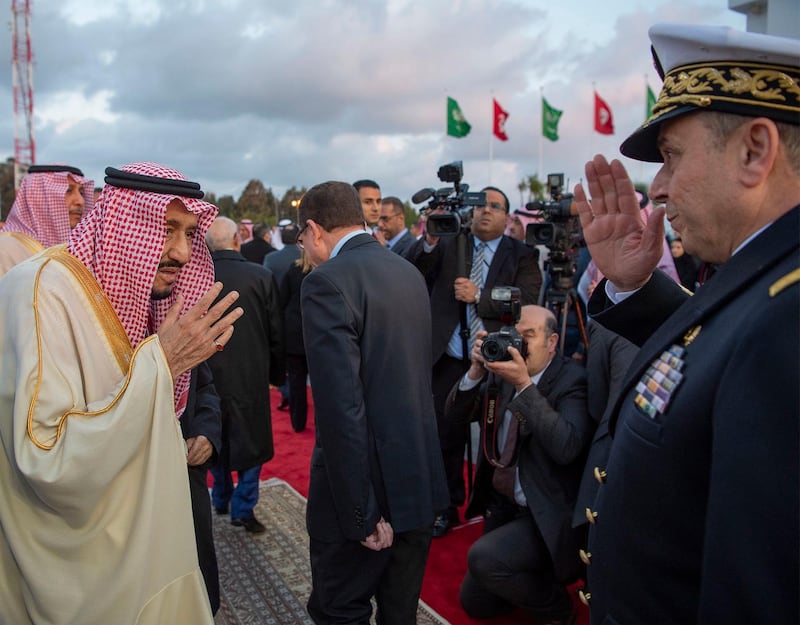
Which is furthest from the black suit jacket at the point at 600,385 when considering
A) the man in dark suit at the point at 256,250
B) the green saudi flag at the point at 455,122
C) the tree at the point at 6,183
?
the tree at the point at 6,183

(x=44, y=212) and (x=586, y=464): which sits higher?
(x=44, y=212)

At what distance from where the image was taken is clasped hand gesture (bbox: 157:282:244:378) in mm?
1882

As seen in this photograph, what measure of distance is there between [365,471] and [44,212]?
3.04 metres

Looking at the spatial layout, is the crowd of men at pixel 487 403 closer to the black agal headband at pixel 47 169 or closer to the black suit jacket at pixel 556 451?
the black suit jacket at pixel 556 451

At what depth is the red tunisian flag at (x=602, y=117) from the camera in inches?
748

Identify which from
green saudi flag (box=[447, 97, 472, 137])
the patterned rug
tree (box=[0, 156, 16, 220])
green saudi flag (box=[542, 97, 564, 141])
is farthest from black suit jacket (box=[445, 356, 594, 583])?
tree (box=[0, 156, 16, 220])

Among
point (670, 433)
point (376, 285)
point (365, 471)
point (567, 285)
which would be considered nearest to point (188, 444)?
point (365, 471)

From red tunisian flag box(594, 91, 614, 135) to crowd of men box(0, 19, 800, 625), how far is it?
56.4 feet

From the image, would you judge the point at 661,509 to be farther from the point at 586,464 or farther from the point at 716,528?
the point at 586,464

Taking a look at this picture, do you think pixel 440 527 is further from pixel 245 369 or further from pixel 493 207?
pixel 493 207

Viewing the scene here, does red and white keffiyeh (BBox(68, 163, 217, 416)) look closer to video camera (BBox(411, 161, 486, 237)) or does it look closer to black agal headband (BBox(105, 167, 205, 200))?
black agal headband (BBox(105, 167, 205, 200))

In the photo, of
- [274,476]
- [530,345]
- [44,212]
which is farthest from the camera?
[274,476]

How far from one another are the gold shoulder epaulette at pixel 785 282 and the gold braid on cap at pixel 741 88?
0.31 meters

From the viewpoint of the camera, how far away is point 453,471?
171 inches
